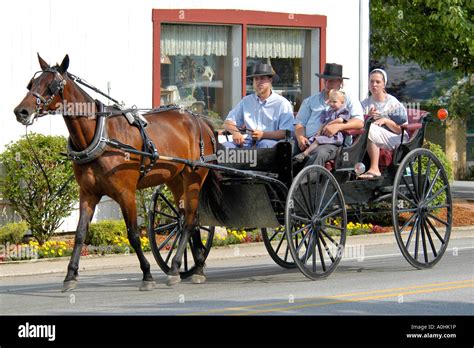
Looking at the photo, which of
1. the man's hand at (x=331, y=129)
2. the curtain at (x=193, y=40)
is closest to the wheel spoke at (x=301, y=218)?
the man's hand at (x=331, y=129)

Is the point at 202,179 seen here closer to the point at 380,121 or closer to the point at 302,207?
the point at 302,207

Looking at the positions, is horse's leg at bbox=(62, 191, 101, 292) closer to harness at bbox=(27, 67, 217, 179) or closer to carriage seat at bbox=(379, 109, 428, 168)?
harness at bbox=(27, 67, 217, 179)

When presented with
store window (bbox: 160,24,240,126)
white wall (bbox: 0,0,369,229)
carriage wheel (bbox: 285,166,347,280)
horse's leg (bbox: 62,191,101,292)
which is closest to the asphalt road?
horse's leg (bbox: 62,191,101,292)

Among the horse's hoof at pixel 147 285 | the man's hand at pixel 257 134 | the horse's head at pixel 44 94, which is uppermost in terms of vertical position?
the horse's head at pixel 44 94

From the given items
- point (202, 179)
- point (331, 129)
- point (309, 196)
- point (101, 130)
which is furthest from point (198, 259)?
point (101, 130)

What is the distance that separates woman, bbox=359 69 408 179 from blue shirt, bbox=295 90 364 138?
39cm

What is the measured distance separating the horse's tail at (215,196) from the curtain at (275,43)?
7.28m

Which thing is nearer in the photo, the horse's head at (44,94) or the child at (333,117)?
the horse's head at (44,94)

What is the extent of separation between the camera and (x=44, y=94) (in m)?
11.5

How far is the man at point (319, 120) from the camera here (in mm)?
13023

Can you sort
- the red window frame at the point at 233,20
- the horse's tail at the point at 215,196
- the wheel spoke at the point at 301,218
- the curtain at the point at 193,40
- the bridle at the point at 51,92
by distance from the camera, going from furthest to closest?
the curtain at the point at 193,40
the red window frame at the point at 233,20
the horse's tail at the point at 215,196
the wheel spoke at the point at 301,218
the bridle at the point at 51,92

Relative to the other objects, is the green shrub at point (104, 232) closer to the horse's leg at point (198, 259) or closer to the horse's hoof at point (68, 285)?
the horse's leg at point (198, 259)

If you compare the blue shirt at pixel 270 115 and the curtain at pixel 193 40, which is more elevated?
the curtain at pixel 193 40

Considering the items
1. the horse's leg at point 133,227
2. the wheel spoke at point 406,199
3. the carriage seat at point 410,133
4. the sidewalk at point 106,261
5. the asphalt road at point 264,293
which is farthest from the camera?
the sidewalk at point 106,261
